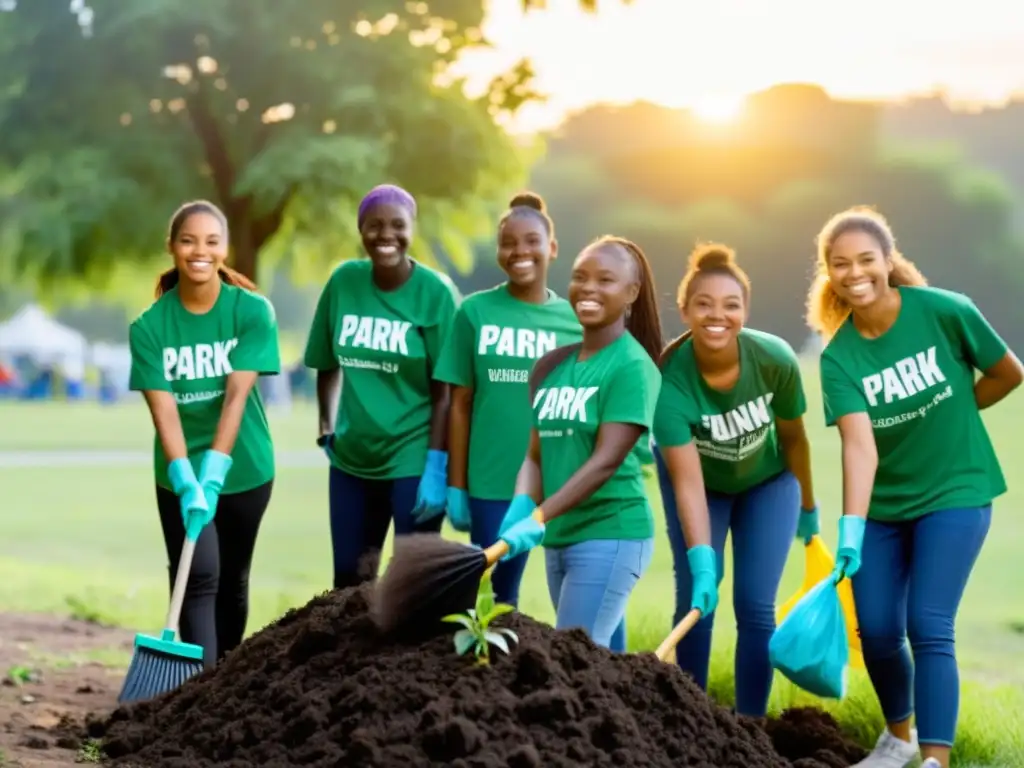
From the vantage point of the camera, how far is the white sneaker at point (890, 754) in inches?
185

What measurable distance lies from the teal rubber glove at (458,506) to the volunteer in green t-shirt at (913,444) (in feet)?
4.51

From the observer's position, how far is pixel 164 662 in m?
5.36

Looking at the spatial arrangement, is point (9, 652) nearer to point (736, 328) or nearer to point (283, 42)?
point (736, 328)

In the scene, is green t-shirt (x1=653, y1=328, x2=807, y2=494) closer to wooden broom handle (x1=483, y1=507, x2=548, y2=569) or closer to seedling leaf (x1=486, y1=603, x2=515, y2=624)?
wooden broom handle (x1=483, y1=507, x2=548, y2=569)

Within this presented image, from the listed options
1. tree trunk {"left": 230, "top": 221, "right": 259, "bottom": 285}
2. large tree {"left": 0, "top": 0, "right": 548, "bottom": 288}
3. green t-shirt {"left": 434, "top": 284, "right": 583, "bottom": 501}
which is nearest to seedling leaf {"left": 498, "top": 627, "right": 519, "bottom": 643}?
green t-shirt {"left": 434, "top": 284, "right": 583, "bottom": 501}

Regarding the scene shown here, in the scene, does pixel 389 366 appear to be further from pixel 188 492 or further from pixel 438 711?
pixel 438 711

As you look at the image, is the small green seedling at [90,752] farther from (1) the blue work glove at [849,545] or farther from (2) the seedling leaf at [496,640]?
(1) the blue work glove at [849,545]

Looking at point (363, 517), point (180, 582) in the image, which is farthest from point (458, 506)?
point (180, 582)

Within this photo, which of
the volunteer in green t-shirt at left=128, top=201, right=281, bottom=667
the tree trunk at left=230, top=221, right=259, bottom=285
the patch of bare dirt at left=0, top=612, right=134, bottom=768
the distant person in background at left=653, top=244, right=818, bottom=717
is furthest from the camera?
the tree trunk at left=230, top=221, right=259, bottom=285

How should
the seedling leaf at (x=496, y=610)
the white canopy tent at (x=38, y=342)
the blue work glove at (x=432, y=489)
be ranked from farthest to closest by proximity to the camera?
the white canopy tent at (x=38, y=342)
the blue work glove at (x=432, y=489)
the seedling leaf at (x=496, y=610)

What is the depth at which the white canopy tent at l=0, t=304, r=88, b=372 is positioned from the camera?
175 feet

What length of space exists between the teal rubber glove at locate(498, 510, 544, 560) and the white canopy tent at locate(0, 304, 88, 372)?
165ft

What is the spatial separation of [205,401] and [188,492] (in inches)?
14.9

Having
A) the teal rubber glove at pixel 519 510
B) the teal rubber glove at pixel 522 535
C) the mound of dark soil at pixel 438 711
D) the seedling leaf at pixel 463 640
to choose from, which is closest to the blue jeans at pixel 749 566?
the mound of dark soil at pixel 438 711
